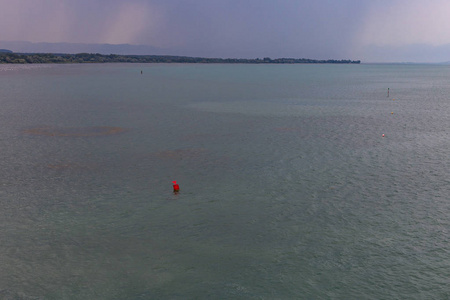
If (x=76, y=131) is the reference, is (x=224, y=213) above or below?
below

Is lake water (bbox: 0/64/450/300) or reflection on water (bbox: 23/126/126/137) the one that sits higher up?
reflection on water (bbox: 23/126/126/137)

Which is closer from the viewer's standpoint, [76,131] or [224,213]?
[224,213]

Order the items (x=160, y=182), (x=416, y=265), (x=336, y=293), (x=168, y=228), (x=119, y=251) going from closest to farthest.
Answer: (x=336, y=293), (x=416, y=265), (x=119, y=251), (x=168, y=228), (x=160, y=182)

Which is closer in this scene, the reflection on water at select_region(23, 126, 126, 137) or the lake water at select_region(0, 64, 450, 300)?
the lake water at select_region(0, 64, 450, 300)

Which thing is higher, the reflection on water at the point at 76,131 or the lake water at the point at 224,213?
the reflection on water at the point at 76,131

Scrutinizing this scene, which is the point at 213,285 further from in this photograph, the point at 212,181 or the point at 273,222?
the point at 212,181

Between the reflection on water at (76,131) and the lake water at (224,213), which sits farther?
the reflection on water at (76,131)

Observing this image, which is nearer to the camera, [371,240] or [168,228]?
[371,240]

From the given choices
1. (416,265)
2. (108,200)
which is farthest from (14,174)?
(416,265)
